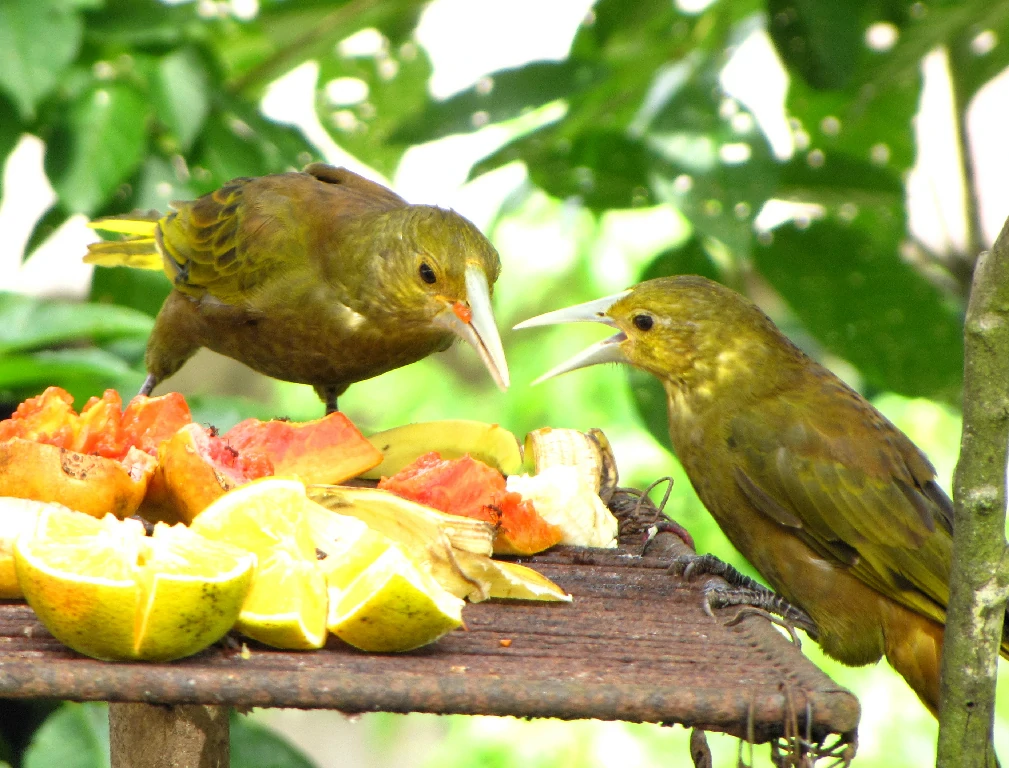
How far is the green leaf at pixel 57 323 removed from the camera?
3.38 meters

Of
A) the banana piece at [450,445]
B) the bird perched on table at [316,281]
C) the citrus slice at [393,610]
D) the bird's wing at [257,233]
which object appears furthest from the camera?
the bird's wing at [257,233]

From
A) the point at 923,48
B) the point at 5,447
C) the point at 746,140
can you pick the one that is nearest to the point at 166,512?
the point at 5,447

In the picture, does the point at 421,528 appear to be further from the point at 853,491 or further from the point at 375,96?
the point at 375,96

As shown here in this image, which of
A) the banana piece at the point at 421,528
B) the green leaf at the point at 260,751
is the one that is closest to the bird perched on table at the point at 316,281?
the banana piece at the point at 421,528

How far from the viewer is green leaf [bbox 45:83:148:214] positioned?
367 cm

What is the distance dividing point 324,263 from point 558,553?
142 centimetres

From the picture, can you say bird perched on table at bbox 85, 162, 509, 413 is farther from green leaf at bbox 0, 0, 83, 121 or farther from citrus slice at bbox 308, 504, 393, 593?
citrus slice at bbox 308, 504, 393, 593

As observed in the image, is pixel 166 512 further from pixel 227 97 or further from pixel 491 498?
pixel 227 97

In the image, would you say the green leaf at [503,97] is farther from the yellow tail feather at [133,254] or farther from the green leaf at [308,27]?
the yellow tail feather at [133,254]

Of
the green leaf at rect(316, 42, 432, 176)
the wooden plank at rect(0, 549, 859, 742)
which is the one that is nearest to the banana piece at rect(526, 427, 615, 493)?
the wooden plank at rect(0, 549, 859, 742)

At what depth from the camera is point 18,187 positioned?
229 inches

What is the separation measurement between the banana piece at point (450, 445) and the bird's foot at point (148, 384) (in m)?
1.15

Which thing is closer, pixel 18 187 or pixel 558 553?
pixel 558 553

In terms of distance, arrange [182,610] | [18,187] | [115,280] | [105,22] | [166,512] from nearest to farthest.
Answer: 1. [182,610]
2. [166,512]
3. [105,22]
4. [115,280]
5. [18,187]
